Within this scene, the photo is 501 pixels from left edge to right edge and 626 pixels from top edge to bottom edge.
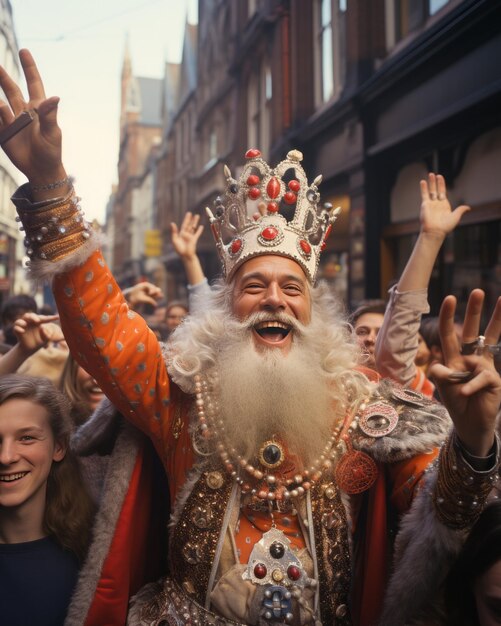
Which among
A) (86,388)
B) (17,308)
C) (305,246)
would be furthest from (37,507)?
(17,308)

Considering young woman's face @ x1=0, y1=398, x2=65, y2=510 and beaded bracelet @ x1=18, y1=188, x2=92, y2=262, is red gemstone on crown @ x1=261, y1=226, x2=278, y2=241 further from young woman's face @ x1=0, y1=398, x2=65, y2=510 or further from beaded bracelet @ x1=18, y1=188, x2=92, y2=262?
young woman's face @ x1=0, y1=398, x2=65, y2=510

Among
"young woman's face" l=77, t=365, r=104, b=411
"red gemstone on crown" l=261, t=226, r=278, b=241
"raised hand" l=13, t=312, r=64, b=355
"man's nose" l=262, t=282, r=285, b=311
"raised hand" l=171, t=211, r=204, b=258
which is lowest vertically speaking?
"young woman's face" l=77, t=365, r=104, b=411

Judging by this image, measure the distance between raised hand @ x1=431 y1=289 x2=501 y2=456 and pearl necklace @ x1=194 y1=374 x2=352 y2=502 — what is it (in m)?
0.52

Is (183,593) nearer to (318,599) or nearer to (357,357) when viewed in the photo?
(318,599)

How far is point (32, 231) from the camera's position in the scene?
1.75 m

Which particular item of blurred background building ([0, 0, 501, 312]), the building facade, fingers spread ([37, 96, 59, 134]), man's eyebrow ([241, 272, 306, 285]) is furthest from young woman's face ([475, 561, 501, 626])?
the building facade

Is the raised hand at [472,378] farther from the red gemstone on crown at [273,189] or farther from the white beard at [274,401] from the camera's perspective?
the red gemstone on crown at [273,189]

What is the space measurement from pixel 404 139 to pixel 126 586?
557 cm

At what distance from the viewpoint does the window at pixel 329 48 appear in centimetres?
856

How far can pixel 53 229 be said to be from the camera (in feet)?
5.70

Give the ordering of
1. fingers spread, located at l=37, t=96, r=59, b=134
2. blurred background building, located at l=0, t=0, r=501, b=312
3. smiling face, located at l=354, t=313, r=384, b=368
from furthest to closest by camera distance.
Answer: blurred background building, located at l=0, t=0, r=501, b=312 < smiling face, located at l=354, t=313, r=384, b=368 < fingers spread, located at l=37, t=96, r=59, b=134

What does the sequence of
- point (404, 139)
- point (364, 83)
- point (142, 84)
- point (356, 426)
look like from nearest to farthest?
1. point (356, 426)
2. point (404, 139)
3. point (364, 83)
4. point (142, 84)

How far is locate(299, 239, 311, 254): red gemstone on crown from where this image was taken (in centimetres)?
235

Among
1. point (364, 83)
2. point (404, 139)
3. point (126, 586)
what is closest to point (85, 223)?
point (126, 586)
